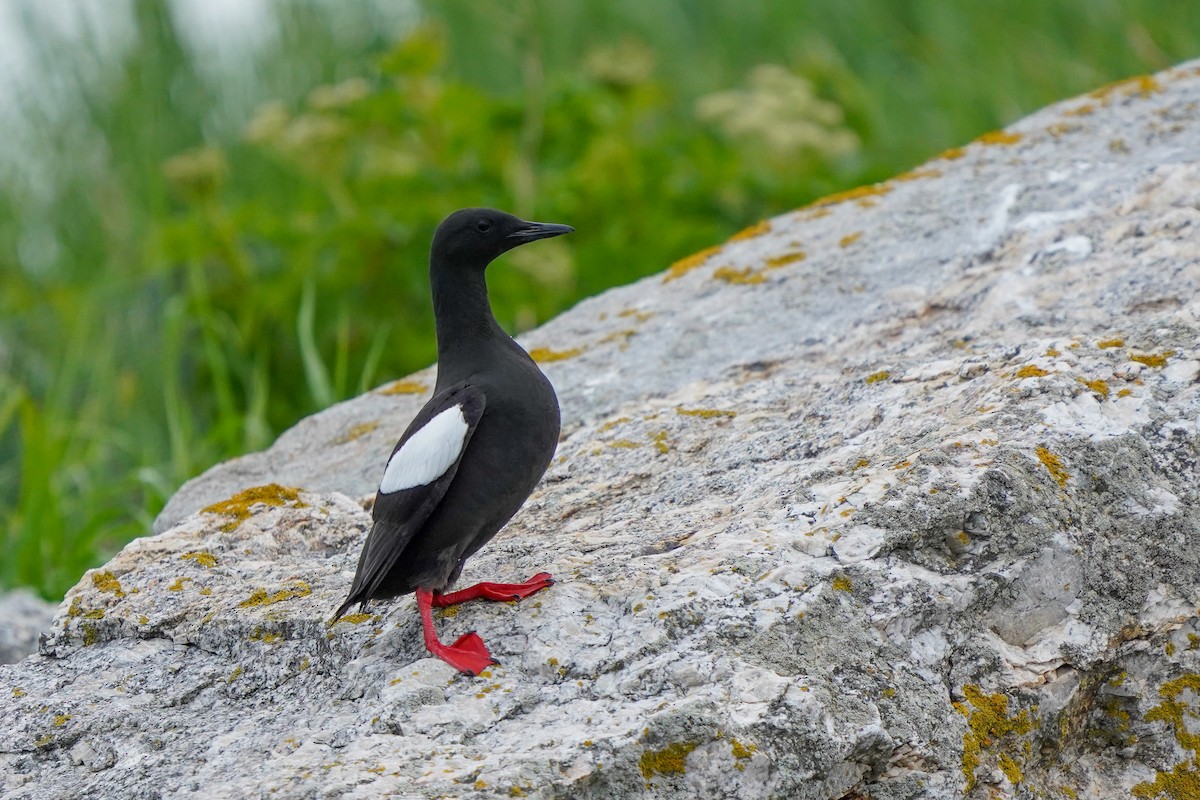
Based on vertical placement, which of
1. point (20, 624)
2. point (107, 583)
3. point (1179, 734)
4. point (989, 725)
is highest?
point (107, 583)

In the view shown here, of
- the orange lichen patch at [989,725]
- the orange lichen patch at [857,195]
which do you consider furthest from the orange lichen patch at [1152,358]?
the orange lichen patch at [857,195]

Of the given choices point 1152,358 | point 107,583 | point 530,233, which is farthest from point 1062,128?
point 107,583

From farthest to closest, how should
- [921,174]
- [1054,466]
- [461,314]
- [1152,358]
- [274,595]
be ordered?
[921,174], [461,314], [274,595], [1152,358], [1054,466]

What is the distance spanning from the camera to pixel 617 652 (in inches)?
106

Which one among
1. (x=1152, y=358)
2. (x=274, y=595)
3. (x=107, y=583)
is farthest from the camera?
(x=107, y=583)

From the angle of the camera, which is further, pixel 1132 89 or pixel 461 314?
pixel 1132 89

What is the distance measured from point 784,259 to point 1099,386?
1.83 m

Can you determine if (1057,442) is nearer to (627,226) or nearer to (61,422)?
(627,226)

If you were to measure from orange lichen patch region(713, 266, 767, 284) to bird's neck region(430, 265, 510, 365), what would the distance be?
124cm

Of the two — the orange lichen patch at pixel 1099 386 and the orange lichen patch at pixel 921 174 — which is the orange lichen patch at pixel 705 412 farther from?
the orange lichen patch at pixel 921 174

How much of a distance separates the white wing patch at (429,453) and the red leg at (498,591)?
0.29 metres

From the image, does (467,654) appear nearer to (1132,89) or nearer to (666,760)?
(666,760)

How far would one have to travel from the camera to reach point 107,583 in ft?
11.4

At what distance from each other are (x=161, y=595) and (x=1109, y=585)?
2.38 meters
